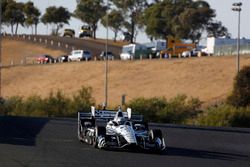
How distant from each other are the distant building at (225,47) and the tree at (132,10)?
44212mm

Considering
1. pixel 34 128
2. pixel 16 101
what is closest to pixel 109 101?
pixel 16 101

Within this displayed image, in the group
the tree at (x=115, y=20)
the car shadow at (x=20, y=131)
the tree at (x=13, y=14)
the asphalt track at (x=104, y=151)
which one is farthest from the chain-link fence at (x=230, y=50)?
the tree at (x=13, y=14)

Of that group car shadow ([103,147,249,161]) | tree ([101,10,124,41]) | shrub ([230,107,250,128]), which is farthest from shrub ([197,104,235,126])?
tree ([101,10,124,41])

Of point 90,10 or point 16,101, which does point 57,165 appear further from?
point 90,10

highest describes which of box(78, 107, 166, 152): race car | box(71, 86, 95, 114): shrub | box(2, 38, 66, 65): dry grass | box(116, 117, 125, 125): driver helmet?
box(2, 38, 66, 65): dry grass

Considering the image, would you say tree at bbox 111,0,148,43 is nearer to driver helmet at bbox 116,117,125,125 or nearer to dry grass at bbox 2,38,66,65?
dry grass at bbox 2,38,66,65

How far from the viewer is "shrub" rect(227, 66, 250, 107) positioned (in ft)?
174

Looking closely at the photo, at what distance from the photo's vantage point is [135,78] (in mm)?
86250

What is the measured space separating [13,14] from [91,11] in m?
14.8

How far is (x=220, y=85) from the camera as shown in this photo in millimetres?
77500

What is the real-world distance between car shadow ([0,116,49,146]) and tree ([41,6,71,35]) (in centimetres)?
12343

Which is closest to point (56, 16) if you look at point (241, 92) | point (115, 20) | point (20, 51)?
point (115, 20)

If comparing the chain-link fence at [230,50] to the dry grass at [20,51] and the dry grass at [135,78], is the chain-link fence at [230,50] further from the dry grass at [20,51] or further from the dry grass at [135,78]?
the dry grass at [20,51]

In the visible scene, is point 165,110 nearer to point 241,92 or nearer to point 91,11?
point 241,92
